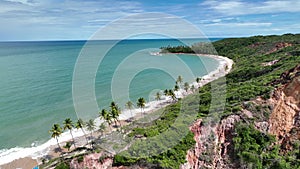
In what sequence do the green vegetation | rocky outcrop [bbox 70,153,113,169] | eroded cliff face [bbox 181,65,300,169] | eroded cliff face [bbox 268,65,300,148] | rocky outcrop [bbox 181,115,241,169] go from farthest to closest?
eroded cliff face [bbox 268,65,300,148]
eroded cliff face [bbox 181,65,300,169]
rocky outcrop [bbox 181,115,241,169]
the green vegetation
rocky outcrop [bbox 70,153,113,169]

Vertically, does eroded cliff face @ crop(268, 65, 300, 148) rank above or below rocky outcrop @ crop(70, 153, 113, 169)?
above

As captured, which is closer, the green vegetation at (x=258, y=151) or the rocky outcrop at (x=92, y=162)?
the rocky outcrop at (x=92, y=162)

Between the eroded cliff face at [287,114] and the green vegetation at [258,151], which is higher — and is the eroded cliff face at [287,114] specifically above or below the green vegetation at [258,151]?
above

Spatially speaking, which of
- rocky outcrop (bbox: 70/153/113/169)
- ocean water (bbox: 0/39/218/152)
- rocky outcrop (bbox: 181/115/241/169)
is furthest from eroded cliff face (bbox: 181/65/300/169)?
ocean water (bbox: 0/39/218/152)

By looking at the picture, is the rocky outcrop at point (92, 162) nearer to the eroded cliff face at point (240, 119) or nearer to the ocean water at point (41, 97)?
the eroded cliff face at point (240, 119)

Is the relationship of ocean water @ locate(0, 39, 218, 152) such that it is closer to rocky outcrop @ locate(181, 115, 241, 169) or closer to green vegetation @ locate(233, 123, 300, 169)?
rocky outcrop @ locate(181, 115, 241, 169)

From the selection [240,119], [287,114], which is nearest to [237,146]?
[240,119]

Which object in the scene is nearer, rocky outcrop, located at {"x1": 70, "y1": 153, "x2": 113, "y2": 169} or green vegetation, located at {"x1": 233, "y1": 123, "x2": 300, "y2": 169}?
rocky outcrop, located at {"x1": 70, "y1": 153, "x2": 113, "y2": 169}

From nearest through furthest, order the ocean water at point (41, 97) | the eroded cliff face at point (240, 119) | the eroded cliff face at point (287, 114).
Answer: the eroded cliff face at point (240, 119) → the eroded cliff face at point (287, 114) → the ocean water at point (41, 97)

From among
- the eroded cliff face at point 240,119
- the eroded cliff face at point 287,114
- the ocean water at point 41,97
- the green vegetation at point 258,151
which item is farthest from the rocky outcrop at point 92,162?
the ocean water at point 41,97

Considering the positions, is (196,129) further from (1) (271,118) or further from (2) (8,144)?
(2) (8,144)

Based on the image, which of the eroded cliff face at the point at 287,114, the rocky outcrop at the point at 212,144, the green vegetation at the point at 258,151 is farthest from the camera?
the eroded cliff face at the point at 287,114
